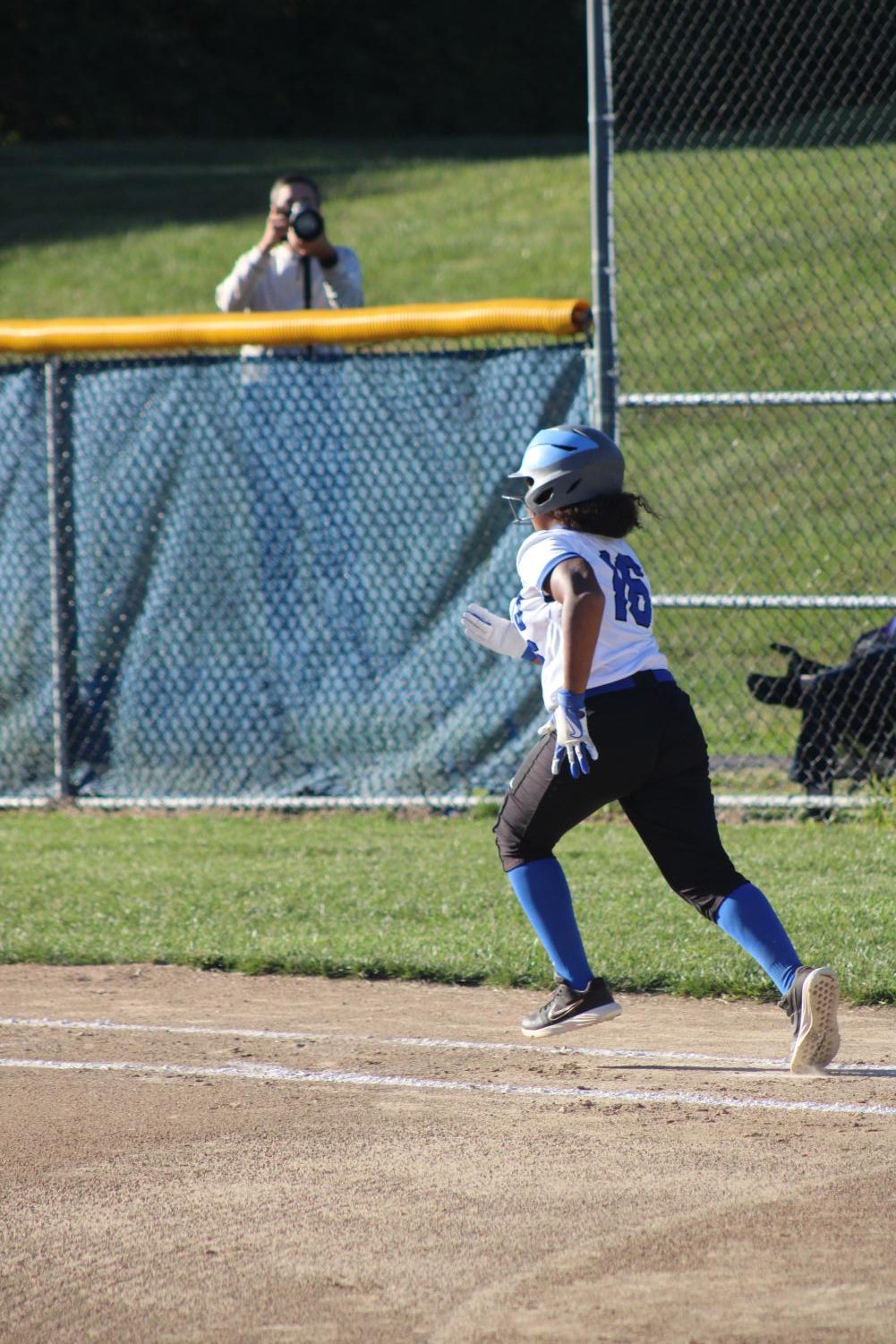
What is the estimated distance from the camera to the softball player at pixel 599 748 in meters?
4.71

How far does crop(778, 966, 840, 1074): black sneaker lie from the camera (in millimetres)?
4629

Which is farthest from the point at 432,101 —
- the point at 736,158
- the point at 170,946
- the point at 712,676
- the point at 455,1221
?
the point at 455,1221

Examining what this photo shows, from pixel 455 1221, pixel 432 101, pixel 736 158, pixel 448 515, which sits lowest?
pixel 455 1221

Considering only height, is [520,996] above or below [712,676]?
below

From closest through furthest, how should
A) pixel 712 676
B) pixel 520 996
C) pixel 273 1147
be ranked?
pixel 273 1147 → pixel 520 996 → pixel 712 676

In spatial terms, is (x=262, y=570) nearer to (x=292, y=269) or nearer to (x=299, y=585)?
(x=299, y=585)

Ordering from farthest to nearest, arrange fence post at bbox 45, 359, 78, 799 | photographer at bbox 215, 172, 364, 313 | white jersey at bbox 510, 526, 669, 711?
photographer at bbox 215, 172, 364, 313
fence post at bbox 45, 359, 78, 799
white jersey at bbox 510, 526, 669, 711

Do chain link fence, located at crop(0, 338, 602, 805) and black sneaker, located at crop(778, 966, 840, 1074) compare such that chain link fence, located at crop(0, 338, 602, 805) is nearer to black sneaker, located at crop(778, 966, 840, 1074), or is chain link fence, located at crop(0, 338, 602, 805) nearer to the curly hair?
the curly hair

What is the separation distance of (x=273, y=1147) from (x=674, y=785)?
4.77 feet

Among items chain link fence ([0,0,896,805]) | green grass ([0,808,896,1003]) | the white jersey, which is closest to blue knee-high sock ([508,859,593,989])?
the white jersey

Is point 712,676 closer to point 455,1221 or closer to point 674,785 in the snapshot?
point 674,785

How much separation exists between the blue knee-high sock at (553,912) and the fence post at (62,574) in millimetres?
4309

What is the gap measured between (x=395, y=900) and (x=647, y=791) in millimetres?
2122

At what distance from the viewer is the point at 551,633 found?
484 cm
